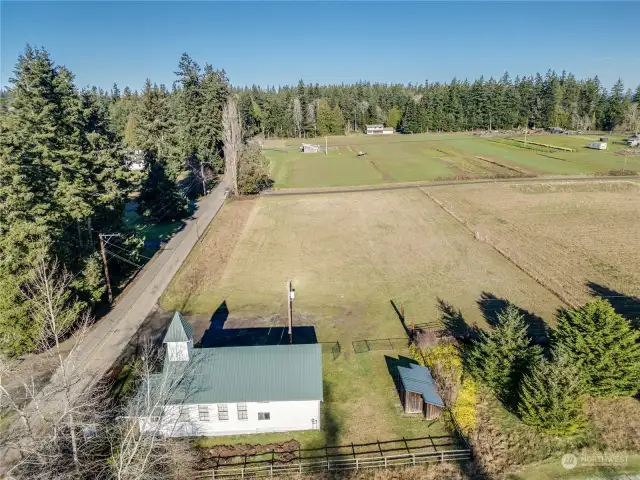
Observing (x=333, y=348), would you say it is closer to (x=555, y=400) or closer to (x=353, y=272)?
(x=353, y=272)

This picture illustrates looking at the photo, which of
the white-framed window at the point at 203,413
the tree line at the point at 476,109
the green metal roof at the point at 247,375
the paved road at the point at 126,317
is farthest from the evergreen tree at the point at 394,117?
the white-framed window at the point at 203,413

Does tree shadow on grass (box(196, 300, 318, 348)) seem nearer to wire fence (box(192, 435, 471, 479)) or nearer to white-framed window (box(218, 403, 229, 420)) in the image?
white-framed window (box(218, 403, 229, 420))

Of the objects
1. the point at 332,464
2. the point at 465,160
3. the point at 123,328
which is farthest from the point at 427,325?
the point at 465,160

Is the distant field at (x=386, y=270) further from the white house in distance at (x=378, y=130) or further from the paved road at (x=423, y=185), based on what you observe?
the white house in distance at (x=378, y=130)

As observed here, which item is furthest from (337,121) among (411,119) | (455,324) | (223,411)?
(223,411)

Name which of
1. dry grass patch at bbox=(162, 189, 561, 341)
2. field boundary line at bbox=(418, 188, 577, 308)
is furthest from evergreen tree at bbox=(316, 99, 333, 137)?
dry grass patch at bbox=(162, 189, 561, 341)
